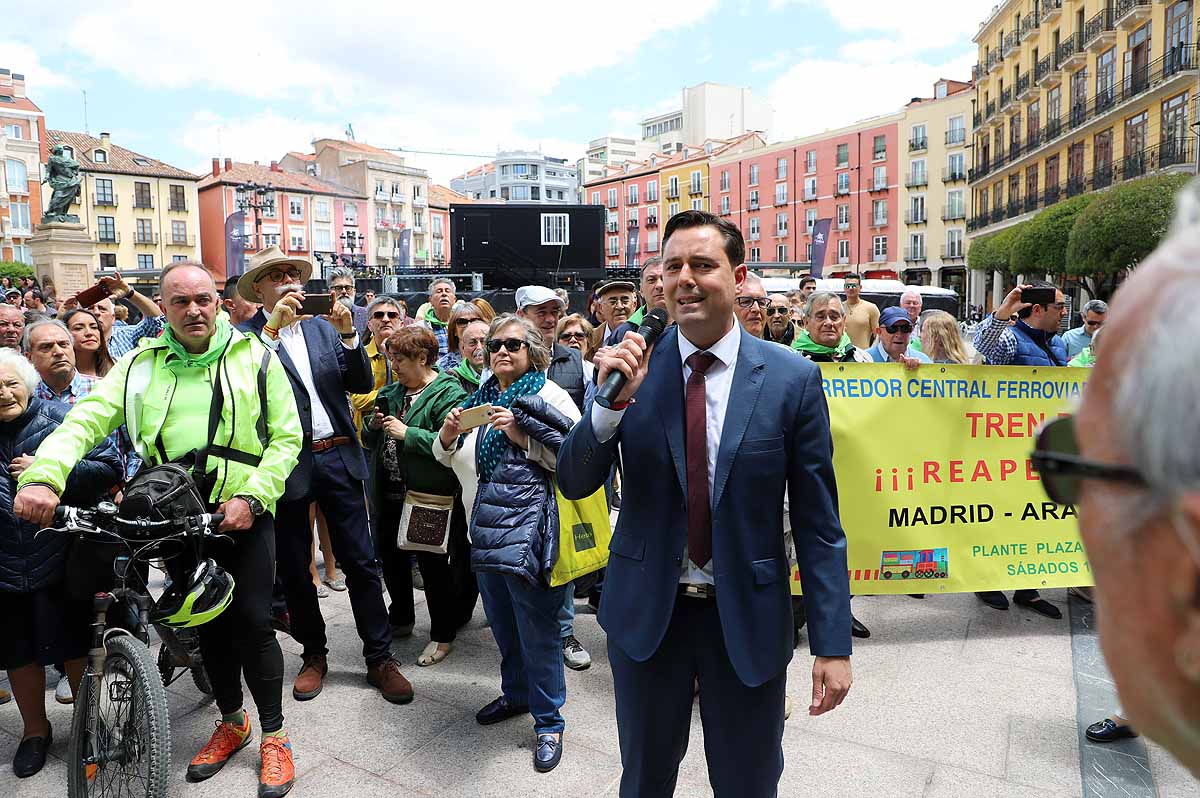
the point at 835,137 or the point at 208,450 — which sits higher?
the point at 835,137

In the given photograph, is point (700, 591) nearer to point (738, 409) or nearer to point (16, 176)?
point (738, 409)

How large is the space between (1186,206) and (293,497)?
3.87 metres

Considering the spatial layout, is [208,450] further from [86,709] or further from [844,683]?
[844,683]

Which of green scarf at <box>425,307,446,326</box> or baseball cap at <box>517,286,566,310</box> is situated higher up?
baseball cap at <box>517,286,566,310</box>

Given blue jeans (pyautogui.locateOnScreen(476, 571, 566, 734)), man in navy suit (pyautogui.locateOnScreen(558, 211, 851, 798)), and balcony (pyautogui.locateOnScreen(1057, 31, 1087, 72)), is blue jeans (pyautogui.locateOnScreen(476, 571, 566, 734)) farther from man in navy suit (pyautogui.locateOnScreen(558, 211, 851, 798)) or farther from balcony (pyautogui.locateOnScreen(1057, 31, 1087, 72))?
balcony (pyautogui.locateOnScreen(1057, 31, 1087, 72))

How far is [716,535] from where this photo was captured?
224 centimetres

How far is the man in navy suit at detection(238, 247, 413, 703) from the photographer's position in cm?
420

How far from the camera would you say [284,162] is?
263 feet

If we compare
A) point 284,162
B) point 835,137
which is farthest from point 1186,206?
point 284,162

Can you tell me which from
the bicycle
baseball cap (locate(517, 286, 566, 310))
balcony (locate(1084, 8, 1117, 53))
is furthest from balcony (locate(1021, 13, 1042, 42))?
the bicycle

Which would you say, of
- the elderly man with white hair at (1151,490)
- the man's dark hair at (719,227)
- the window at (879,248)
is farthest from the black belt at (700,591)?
the window at (879,248)

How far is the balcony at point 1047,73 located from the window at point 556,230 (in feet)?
88.7

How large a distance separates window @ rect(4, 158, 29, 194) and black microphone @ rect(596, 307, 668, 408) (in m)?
69.4

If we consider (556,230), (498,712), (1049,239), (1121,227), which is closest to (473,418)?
(498,712)
